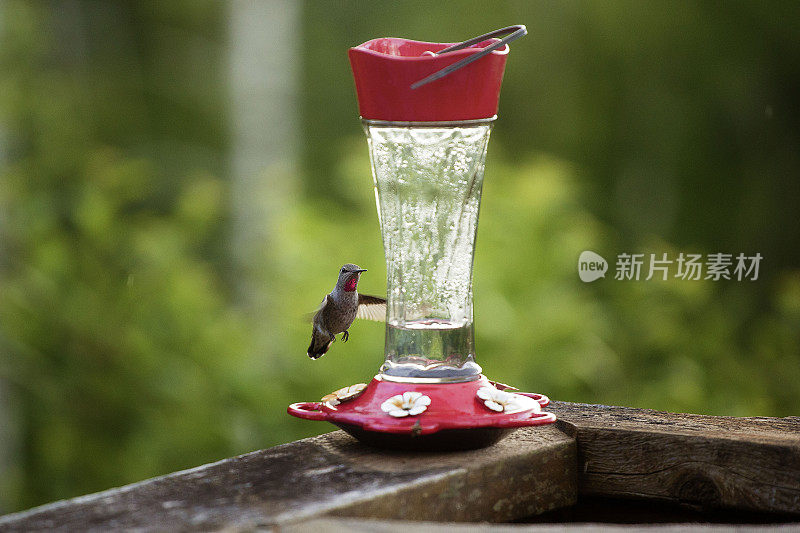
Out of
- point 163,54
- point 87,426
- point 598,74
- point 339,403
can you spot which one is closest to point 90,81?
point 163,54

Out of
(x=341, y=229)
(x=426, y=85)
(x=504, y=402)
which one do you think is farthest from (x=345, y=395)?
(x=341, y=229)

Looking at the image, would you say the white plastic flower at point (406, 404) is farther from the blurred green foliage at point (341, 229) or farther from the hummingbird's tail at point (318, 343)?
the blurred green foliage at point (341, 229)

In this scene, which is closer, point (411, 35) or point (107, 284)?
point (107, 284)

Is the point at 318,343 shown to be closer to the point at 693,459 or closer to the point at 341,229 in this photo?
the point at 693,459

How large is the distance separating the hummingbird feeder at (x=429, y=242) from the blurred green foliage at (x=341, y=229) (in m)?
1.45

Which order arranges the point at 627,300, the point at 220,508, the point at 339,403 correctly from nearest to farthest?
the point at 220,508, the point at 339,403, the point at 627,300

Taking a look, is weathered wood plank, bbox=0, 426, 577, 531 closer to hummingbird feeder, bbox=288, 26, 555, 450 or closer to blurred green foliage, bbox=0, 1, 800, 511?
hummingbird feeder, bbox=288, 26, 555, 450

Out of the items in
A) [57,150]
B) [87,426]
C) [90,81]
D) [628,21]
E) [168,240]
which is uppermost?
[628,21]

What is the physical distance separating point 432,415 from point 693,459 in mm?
339

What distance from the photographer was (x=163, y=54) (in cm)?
408

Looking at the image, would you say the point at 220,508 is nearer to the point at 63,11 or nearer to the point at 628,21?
the point at 628,21

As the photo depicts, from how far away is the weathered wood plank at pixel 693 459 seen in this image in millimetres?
1148

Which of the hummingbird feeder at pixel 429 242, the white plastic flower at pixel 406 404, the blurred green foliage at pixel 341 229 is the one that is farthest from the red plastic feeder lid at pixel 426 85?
the blurred green foliage at pixel 341 229

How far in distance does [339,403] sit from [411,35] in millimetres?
3043
